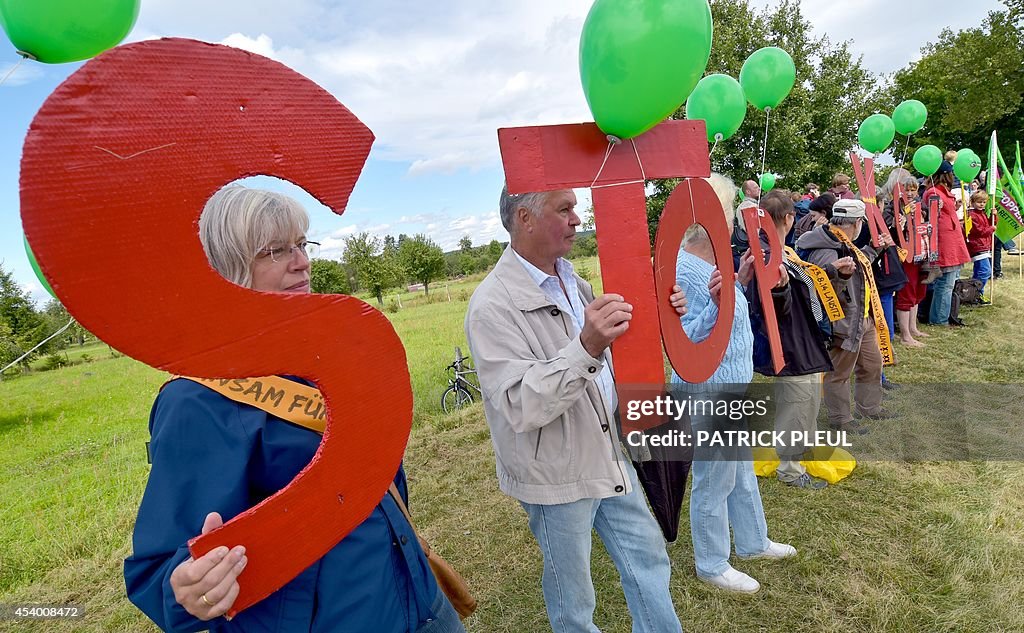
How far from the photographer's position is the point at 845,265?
4.20 meters

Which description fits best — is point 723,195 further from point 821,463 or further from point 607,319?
point 821,463

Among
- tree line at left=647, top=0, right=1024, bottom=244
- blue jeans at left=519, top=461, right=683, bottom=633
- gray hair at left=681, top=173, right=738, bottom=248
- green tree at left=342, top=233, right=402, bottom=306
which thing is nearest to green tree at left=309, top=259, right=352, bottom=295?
green tree at left=342, top=233, right=402, bottom=306

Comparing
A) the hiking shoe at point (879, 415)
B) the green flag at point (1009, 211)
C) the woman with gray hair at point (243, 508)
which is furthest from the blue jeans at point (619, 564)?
the green flag at point (1009, 211)

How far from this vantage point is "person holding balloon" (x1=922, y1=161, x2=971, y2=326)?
749cm

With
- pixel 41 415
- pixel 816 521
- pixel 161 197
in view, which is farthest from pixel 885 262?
pixel 41 415

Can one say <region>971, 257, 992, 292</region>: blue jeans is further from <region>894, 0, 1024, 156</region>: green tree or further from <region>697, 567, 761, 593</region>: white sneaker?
<region>894, 0, 1024, 156</region>: green tree

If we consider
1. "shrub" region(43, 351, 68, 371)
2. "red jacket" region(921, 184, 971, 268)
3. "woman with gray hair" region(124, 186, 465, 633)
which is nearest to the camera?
"woman with gray hair" region(124, 186, 465, 633)

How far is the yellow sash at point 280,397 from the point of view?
1164mm

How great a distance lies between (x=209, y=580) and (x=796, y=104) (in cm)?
1833

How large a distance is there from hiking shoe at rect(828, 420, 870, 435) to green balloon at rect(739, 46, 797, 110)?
9.94 feet

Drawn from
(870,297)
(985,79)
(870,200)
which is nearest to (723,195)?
(870,297)

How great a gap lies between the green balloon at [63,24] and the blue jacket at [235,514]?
1.09 m

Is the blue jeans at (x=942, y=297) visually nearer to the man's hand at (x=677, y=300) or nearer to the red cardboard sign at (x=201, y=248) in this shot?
the man's hand at (x=677, y=300)

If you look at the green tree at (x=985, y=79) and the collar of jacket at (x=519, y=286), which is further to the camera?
the green tree at (x=985, y=79)
